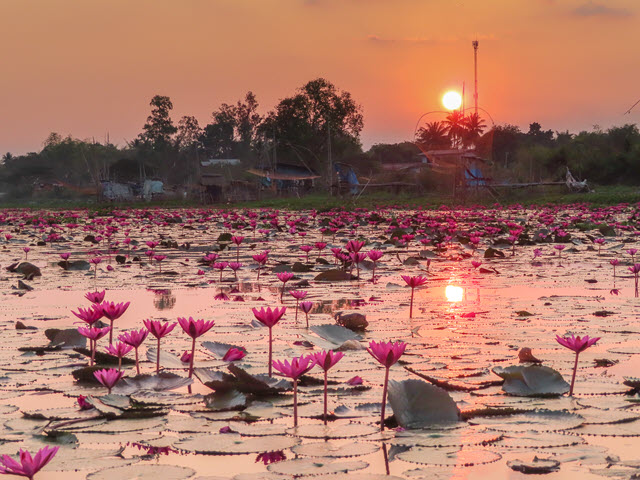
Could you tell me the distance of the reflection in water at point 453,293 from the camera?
19.8 ft

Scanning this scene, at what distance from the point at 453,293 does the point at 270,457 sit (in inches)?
165

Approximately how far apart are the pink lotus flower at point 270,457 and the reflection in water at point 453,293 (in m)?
3.65

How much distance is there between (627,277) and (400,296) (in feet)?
7.90

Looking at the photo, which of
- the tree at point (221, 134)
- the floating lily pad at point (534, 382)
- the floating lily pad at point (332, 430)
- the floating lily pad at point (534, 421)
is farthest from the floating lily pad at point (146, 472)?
the tree at point (221, 134)

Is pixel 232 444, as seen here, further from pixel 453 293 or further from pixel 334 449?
pixel 453 293

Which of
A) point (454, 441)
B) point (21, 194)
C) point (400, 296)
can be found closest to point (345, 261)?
point (400, 296)

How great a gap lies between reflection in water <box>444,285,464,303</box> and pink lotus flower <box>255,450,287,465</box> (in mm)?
3653

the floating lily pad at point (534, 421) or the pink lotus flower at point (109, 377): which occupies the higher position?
the pink lotus flower at point (109, 377)

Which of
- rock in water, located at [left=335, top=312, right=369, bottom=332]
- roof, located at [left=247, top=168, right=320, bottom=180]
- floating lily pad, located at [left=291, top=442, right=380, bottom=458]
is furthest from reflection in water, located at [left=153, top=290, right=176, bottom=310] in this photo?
roof, located at [left=247, top=168, right=320, bottom=180]

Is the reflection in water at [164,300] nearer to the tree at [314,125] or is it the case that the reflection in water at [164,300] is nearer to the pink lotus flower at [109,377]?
the pink lotus flower at [109,377]

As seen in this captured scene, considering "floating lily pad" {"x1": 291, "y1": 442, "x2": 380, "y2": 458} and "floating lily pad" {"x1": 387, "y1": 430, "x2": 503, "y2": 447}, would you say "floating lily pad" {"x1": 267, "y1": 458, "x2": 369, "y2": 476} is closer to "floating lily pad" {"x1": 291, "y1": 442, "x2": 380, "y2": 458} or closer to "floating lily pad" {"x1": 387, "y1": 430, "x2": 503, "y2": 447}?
"floating lily pad" {"x1": 291, "y1": 442, "x2": 380, "y2": 458}

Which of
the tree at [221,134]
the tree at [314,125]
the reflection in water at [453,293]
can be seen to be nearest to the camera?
the reflection in water at [453,293]

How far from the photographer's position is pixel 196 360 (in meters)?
3.85

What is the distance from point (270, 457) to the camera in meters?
2.40
